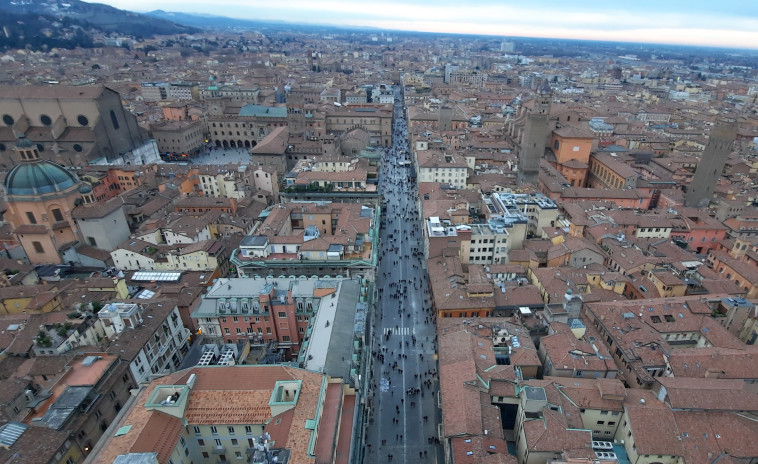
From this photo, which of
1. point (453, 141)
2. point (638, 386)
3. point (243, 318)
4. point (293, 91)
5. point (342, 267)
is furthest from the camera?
point (293, 91)

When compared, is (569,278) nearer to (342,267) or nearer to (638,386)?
(638,386)

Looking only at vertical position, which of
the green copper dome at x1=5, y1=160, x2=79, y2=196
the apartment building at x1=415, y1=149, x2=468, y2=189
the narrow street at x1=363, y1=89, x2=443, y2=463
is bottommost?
the narrow street at x1=363, y1=89, x2=443, y2=463

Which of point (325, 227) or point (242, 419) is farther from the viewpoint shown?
point (325, 227)

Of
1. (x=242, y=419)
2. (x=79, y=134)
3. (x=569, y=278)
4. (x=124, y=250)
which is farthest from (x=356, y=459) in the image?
(x=79, y=134)

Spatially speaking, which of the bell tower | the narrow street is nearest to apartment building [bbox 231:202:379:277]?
the narrow street

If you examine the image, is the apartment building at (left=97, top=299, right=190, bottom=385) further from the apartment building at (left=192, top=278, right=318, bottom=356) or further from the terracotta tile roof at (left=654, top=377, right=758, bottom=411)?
the terracotta tile roof at (left=654, top=377, right=758, bottom=411)

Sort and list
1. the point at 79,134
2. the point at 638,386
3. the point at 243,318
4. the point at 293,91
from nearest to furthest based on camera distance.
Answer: the point at 638,386, the point at 243,318, the point at 79,134, the point at 293,91

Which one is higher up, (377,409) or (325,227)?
(325,227)

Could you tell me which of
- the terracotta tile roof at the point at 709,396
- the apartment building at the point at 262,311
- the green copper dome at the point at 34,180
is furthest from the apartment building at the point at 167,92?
the terracotta tile roof at the point at 709,396
